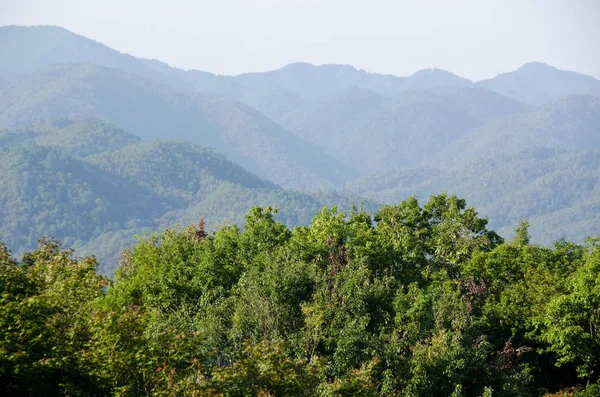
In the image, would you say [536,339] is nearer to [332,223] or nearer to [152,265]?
[332,223]

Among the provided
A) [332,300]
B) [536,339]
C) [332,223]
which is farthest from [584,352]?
[332,223]

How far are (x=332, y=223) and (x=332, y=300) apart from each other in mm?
11971

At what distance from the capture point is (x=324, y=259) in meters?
33.4

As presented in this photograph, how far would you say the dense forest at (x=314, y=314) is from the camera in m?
18.6

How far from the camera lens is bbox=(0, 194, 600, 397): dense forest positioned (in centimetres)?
1858

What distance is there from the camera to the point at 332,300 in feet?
87.7

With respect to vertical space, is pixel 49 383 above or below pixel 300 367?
below

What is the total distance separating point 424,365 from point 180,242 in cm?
1867

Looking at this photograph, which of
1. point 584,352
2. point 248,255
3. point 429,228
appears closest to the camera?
point 584,352

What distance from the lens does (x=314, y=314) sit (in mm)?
24875

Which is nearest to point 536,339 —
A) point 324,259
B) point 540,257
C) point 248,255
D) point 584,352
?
point 584,352

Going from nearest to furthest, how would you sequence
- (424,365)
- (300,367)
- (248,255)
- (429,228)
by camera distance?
(300,367) → (424,365) → (248,255) → (429,228)

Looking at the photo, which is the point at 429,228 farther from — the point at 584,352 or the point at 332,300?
the point at 332,300

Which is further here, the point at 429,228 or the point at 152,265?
the point at 429,228
